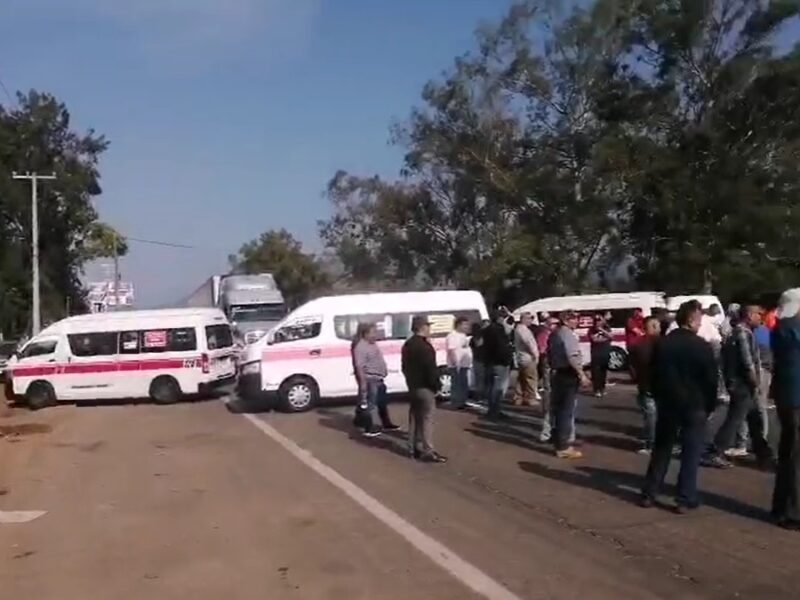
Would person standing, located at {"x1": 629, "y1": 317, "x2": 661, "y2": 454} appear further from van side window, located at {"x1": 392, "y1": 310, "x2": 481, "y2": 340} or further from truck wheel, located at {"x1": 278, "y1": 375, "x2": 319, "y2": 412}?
truck wheel, located at {"x1": 278, "y1": 375, "x2": 319, "y2": 412}

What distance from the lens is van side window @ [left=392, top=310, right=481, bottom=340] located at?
22844mm

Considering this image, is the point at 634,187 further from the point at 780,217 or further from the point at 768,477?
the point at 768,477

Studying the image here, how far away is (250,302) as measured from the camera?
42781mm

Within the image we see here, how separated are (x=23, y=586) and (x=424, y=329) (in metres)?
7.24

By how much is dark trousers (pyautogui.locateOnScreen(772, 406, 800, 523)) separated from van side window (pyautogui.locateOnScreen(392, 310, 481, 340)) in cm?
1334

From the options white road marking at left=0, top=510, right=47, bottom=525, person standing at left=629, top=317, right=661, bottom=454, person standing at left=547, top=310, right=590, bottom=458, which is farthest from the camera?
person standing at left=547, top=310, right=590, bottom=458

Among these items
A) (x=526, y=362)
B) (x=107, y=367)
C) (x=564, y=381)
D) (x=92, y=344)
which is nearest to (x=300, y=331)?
(x=526, y=362)

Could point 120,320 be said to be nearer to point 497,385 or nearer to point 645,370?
point 497,385

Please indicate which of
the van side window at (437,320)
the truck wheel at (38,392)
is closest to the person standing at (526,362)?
the van side window at (437,320)

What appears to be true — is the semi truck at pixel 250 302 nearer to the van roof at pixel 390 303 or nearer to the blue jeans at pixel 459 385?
the van roof at pixel 390 303

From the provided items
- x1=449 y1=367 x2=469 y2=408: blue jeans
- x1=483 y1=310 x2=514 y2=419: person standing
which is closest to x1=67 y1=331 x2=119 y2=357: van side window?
x1=449 y1=367 x2=469 y2=408: blue jeans

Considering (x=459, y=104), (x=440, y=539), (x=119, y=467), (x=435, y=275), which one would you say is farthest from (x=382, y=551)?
(x=435, y=275)

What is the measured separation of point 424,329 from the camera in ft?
48.3

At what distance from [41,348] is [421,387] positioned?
14.6m
